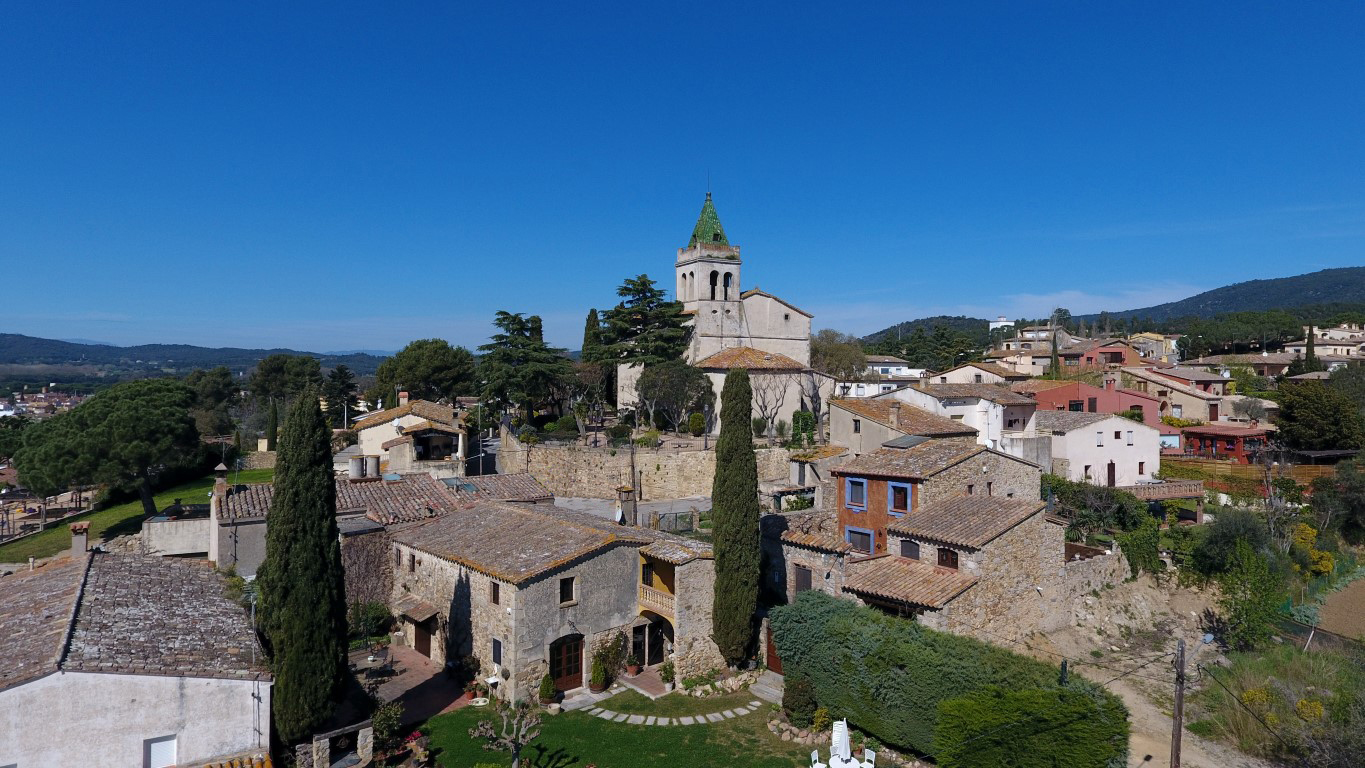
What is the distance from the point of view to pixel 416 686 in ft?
64.8

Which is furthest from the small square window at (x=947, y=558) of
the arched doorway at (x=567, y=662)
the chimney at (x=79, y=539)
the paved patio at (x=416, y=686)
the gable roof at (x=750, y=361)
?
the gable roof at (x=750, y=361)

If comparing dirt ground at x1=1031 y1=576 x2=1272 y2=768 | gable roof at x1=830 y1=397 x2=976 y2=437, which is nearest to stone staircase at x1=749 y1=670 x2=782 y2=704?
dirt ground at x1=1031 y1=576 x2=1272 y2=768

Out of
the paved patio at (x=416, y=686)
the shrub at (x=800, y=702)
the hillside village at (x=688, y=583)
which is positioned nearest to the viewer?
the hillside village at (x=688, y=583)

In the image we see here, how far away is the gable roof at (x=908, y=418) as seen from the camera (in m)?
31.4

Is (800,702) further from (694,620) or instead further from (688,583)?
(688,583)

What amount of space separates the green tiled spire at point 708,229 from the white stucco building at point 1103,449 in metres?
24.4

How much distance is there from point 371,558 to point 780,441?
72.9 feet

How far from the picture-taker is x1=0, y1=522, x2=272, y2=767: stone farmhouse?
11.1m

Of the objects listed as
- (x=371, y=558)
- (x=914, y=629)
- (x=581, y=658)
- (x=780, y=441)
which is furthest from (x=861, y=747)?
(x=780, y=441)

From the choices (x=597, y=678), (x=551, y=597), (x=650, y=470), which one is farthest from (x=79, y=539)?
(x=650, y=470)

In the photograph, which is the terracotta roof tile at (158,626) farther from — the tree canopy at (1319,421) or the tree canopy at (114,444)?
the tree canopy at (1319,421)

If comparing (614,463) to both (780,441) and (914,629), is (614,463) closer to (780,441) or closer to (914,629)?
(780,441)

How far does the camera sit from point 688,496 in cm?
3691

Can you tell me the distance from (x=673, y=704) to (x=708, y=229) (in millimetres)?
39057
